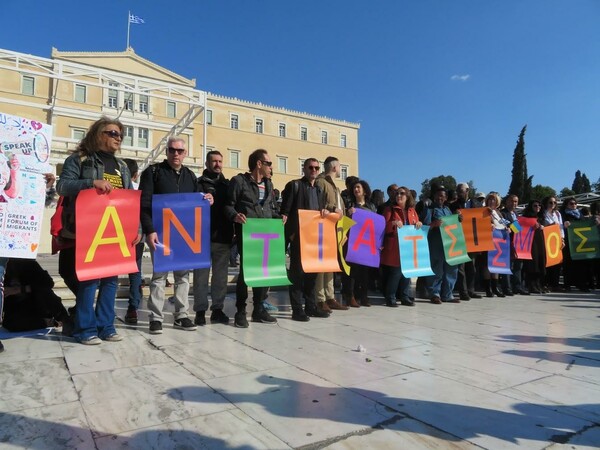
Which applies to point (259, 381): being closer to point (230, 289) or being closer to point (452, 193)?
point (230, 289)

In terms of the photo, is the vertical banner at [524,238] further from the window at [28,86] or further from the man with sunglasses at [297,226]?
the window at [28,86]

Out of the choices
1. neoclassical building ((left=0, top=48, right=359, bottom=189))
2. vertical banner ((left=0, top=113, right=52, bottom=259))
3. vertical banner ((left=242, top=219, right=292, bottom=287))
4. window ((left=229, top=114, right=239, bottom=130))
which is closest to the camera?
vertical banner ((left=0, top=113, right=52, bottom=259))

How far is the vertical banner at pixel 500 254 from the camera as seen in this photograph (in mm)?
7519

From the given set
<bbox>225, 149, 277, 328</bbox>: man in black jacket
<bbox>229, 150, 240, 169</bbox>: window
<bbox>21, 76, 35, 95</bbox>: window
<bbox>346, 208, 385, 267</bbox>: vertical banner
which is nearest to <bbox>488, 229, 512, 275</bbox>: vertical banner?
<bbox>346, 208, 385, 267</bbox>: vertical banner

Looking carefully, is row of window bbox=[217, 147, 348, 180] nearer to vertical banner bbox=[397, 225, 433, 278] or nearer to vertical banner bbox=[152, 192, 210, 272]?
vertical banner bbox=[397, 225, 433, 278]

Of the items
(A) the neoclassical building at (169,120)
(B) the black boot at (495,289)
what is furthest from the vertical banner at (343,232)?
(A) the neoclassical building at (169,120)

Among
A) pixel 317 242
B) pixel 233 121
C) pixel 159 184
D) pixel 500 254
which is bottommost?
pixel 500 254

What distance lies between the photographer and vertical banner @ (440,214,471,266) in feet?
22.2

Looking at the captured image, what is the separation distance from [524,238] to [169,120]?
139ft

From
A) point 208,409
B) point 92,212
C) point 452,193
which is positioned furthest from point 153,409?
point 452,193

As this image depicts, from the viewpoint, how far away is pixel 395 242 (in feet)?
21.0

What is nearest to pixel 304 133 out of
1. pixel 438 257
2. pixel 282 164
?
pixel 282 164

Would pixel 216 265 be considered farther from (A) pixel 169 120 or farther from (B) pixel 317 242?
(A) pixel 169 120

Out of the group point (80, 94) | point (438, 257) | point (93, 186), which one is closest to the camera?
point (93, 186)
